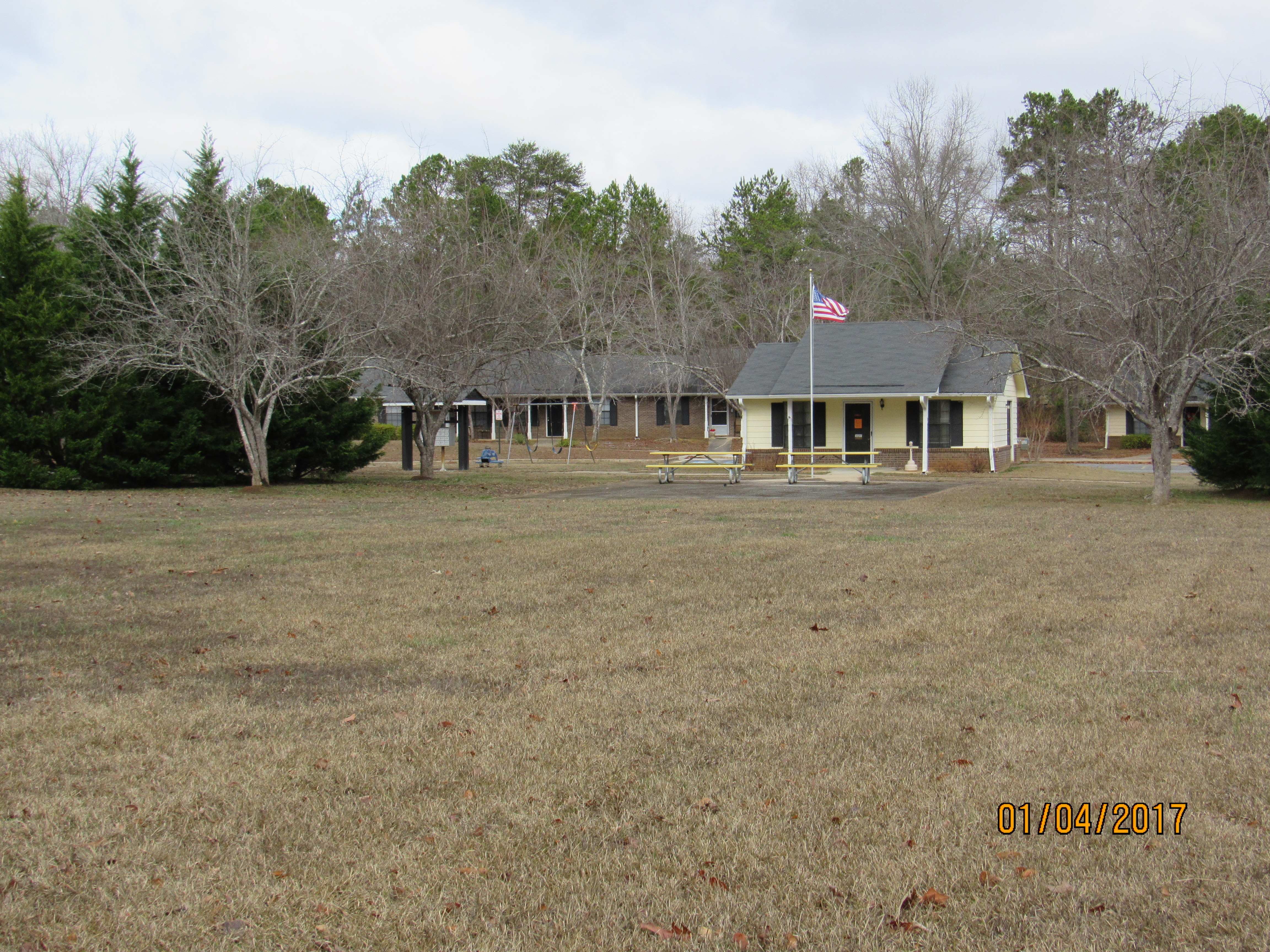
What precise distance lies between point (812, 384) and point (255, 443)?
15306mm

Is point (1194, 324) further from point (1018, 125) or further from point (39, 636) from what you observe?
point (1018, 125)

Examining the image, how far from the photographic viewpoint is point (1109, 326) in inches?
792

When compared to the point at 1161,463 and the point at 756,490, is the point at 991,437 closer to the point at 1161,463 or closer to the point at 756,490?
the point at 756,490

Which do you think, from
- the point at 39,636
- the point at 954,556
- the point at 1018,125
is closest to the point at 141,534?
the point at 39,636

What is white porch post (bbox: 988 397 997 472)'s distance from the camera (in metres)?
32.5

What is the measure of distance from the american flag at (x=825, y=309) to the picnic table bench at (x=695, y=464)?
15.1 ft

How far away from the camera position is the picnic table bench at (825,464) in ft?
86.9

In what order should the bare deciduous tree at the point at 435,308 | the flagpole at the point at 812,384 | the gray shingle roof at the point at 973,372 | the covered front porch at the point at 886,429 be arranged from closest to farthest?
the bare deciduous tree at the point at 435,308 < the flagpole at the point at 812,384 < the gray shingle roof at the point at 973,372 < the covered front porch at the point at 886,429

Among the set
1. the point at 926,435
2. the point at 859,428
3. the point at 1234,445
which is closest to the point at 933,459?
the point at 926,435

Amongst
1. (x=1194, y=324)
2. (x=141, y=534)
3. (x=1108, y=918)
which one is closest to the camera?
(x=1108, y=918)

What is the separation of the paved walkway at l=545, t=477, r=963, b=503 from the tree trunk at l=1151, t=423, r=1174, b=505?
4.57 meters

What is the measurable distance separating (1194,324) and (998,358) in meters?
13.5
